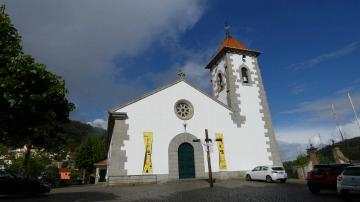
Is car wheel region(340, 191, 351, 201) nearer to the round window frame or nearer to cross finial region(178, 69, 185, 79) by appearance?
the round window frame

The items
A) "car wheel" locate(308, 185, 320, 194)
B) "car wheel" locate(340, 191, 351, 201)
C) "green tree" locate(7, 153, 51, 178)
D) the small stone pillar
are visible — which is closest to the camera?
"car wheel" locate(340, 191, 351, 201)

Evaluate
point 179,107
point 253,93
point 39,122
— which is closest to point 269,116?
point 253,93

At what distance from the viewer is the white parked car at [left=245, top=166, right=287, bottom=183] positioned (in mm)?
20719

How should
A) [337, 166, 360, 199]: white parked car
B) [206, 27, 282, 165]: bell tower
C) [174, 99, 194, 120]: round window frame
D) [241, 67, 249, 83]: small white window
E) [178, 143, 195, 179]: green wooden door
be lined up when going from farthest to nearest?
[241, 67, 249, 83]: small white window
[206, 27, 282, 165]: bell tower
[174, 99, 194, 120]: round window frame
[178, 143, 195, 179]: green wooden door
[337, 166, 360, 199]: white parked car

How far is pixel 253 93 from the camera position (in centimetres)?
2772

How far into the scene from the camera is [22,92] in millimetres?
11000

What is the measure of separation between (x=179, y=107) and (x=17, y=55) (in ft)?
46.4

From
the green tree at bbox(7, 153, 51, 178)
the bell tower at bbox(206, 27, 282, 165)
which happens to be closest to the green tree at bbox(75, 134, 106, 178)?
the green tree at bbox(7, 153, 51, 178)

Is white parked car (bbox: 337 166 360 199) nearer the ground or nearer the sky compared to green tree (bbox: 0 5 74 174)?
nearer the ground

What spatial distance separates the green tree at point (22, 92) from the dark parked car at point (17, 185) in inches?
179

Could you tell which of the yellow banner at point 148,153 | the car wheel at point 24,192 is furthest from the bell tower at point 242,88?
the car wheel at point 24,192

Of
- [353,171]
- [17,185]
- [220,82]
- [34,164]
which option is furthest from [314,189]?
[34,164]

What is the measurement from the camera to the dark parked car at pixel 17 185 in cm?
1528

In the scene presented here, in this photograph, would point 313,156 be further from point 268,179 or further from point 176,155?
point 176,155
